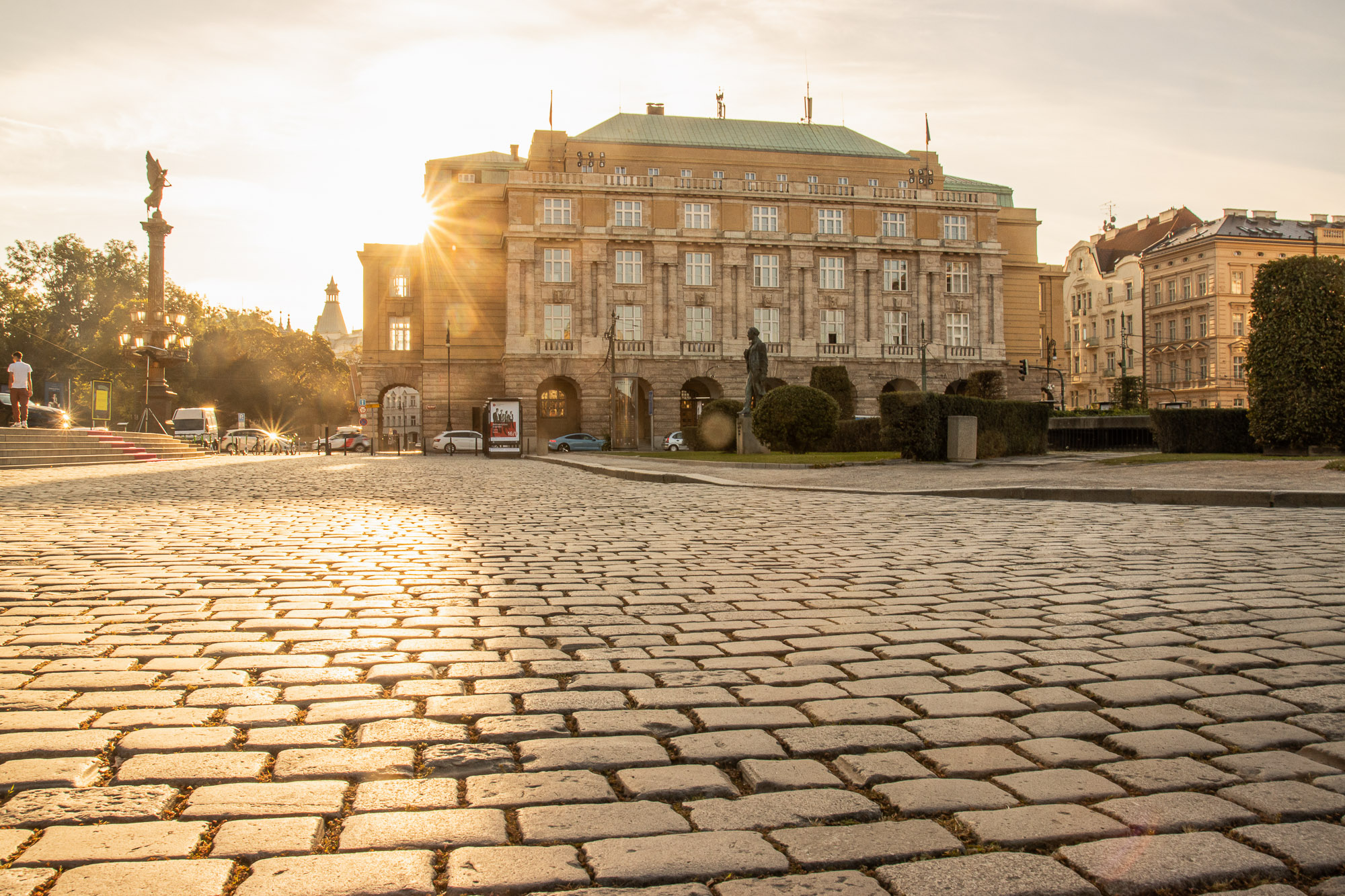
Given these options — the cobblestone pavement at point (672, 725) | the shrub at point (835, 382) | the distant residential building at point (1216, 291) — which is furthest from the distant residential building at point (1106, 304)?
the cobblestone pavement at point (672, 725)

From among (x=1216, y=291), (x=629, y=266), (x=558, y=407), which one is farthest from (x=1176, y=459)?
(x=1216, y=291)

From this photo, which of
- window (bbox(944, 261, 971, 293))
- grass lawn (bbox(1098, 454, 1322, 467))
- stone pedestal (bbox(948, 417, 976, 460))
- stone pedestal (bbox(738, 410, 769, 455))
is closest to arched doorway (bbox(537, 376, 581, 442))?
window (bbox(944, 261, 971, 293))

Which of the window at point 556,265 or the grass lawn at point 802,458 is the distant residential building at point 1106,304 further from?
the grass lawn at point 802,458

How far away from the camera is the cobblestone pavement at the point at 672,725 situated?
224 centimetres

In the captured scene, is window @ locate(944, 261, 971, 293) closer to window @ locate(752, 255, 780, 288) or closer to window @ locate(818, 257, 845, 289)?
window @ locate(818, 257, 845, 289)

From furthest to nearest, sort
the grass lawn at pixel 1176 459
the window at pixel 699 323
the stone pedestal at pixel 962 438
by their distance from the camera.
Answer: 1. the window at pixel 699 323
2. the stone pedestal at pixel 962 438
3. the grass lawn at pixel 1176 459

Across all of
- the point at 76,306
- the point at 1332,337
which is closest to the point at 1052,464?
the point at 1332,337

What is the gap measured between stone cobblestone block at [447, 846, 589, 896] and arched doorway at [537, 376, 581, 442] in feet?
191

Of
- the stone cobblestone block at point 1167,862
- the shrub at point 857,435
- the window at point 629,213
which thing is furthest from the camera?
the window at point 629,213

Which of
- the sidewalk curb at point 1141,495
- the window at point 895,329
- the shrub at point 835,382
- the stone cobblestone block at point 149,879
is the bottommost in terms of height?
the sidewalk curb at point 1141,495

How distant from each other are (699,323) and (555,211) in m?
10.4

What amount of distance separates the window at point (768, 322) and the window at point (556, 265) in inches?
Answer: 440

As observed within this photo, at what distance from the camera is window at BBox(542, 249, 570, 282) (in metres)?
56.1

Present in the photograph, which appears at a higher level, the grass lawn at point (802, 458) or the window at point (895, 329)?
the window at point (895, 329)
